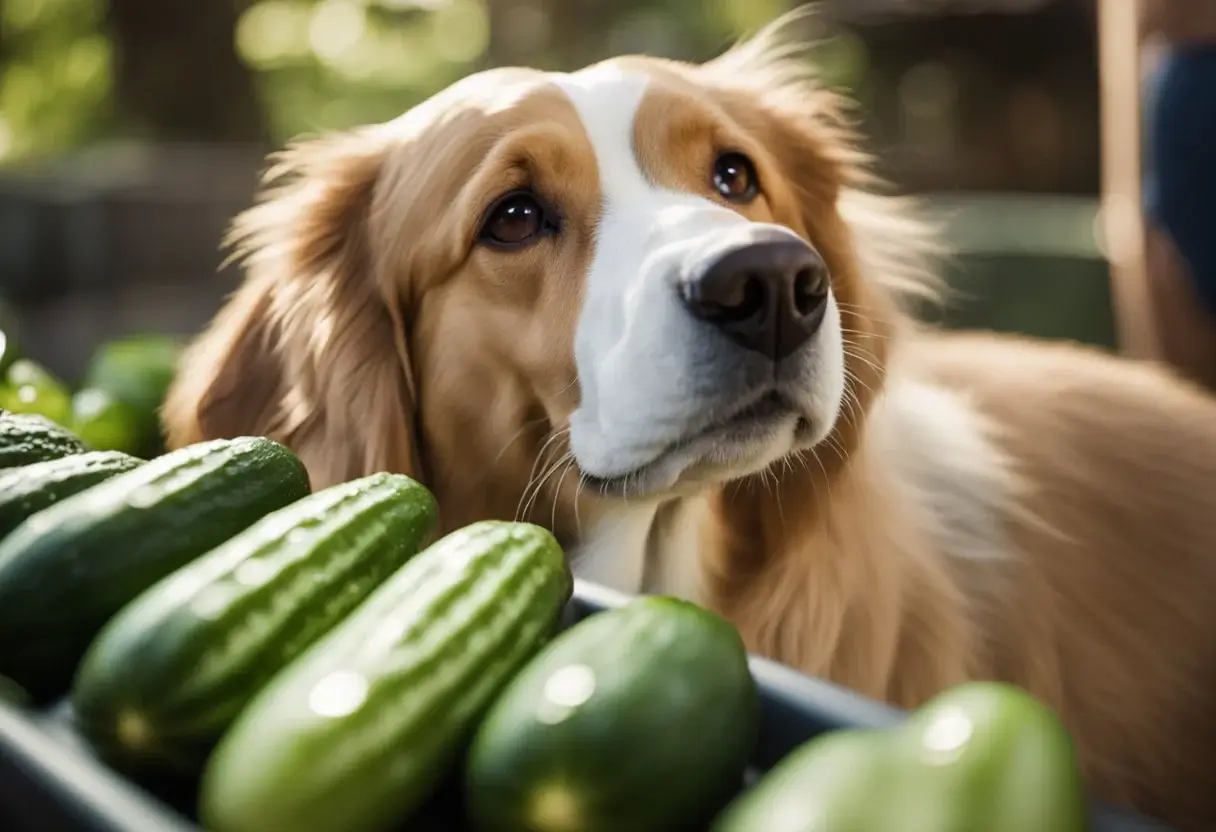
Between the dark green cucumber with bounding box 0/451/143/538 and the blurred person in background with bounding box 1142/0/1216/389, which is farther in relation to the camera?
the blurred person in background with bounding box 1142/0/1216/389

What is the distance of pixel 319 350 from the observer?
1217 millimetres

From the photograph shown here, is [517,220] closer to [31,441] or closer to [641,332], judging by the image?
[641,332]

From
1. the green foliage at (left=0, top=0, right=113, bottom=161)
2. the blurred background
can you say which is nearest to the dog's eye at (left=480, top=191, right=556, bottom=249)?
the blurred background

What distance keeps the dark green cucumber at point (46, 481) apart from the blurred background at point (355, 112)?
31.0 inches

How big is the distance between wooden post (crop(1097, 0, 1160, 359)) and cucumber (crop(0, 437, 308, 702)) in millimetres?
1741

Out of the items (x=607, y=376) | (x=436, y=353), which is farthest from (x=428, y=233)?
(x=607, y=376)

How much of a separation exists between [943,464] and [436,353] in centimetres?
67

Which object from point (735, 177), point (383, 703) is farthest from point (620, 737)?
point (735, 177)

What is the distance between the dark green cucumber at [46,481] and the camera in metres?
0.74

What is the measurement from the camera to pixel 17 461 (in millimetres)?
817

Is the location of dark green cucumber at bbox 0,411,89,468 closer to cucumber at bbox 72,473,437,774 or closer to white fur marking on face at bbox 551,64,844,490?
cucumber at bbox 72,473,437,774

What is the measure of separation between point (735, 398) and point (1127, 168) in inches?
55.4

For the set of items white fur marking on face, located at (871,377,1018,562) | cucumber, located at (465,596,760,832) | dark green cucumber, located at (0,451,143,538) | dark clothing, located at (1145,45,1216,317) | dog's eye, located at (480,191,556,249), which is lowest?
white fur marking on face, located at (871,377,1018,562)

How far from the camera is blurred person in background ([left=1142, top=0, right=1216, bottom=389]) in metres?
1.78
